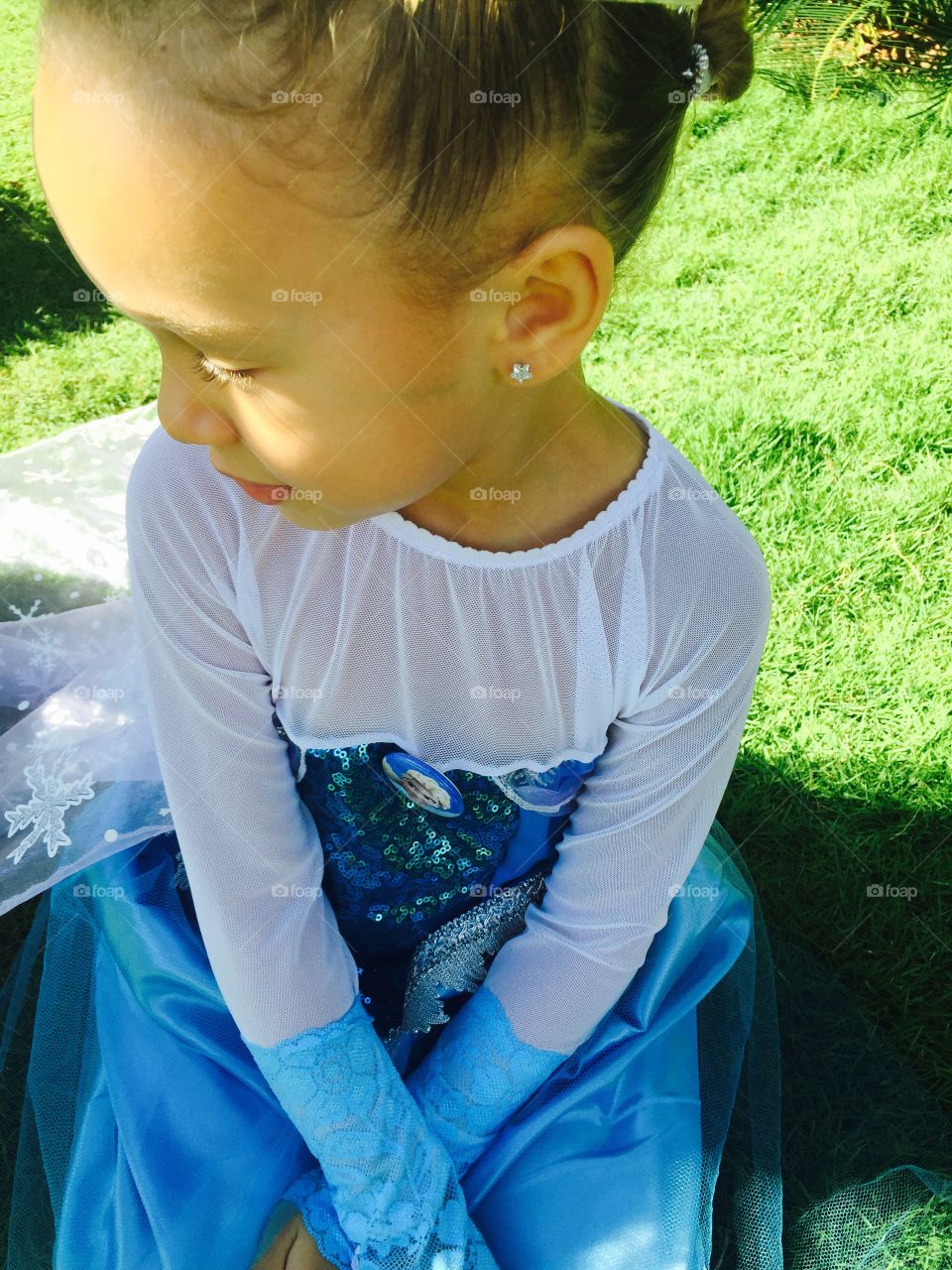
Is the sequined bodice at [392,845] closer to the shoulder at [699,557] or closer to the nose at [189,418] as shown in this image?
the shoulder at [699,557]

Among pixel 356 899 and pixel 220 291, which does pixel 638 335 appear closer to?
pixel 356 899

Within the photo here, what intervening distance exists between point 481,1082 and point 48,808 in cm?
63

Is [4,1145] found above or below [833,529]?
below

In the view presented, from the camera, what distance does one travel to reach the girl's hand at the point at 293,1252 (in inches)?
47.3

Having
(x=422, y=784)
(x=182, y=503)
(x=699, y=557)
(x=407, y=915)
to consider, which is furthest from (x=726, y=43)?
(x=407, y=915)

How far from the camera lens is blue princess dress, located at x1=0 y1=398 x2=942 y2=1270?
3.67 feet

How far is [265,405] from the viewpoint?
0.87 metres

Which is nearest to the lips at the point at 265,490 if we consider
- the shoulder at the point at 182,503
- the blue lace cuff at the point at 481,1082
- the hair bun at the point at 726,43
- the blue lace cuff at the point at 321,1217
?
the shoulder at the point at 182,503

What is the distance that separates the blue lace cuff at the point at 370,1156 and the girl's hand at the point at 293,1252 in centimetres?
2

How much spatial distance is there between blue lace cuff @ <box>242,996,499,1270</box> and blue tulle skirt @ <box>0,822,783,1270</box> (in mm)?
79

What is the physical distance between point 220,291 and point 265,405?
0.10m

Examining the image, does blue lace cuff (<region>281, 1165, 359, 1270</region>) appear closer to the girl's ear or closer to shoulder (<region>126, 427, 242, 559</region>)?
shoulder (<region>126, 427, 242, 559</region>)

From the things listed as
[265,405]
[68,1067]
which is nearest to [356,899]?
[68,1067]

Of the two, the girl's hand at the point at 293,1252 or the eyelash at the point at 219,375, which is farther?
the girl's hand at the point at 293,1252
